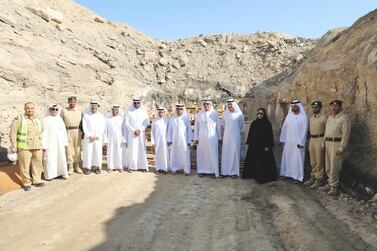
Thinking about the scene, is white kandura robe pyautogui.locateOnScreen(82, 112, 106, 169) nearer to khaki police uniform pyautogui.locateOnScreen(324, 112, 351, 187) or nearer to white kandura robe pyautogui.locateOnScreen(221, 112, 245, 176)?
white kandura robe pyautogui.locateOnScreen(221, 112, 245, 176)

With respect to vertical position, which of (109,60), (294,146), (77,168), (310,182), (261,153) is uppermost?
(109,60)

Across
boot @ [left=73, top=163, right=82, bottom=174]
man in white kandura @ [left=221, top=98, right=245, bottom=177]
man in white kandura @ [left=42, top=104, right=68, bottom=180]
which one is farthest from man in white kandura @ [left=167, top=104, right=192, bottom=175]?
man in white kandura @ [left=42, top=104, right=68, bottom=180]

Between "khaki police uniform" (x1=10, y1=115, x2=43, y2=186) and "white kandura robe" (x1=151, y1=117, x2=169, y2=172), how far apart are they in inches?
94.1

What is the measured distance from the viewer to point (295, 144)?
293 inches

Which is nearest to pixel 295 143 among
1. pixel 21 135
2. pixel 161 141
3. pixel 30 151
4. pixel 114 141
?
pixel 161 141

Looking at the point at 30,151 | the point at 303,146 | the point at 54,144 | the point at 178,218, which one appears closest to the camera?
the point at 178,218

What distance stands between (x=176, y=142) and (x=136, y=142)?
841 millimetres

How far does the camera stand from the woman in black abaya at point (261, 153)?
24.6 ft

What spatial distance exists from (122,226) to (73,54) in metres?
11.5

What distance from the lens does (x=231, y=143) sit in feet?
26.9

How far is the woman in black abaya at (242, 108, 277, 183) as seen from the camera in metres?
7.50

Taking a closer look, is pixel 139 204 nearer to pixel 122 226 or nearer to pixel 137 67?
pixel 122 226

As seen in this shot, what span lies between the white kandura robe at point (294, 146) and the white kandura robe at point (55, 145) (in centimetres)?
404

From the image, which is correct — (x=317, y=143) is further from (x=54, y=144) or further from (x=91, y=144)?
(x=54, y=144)
